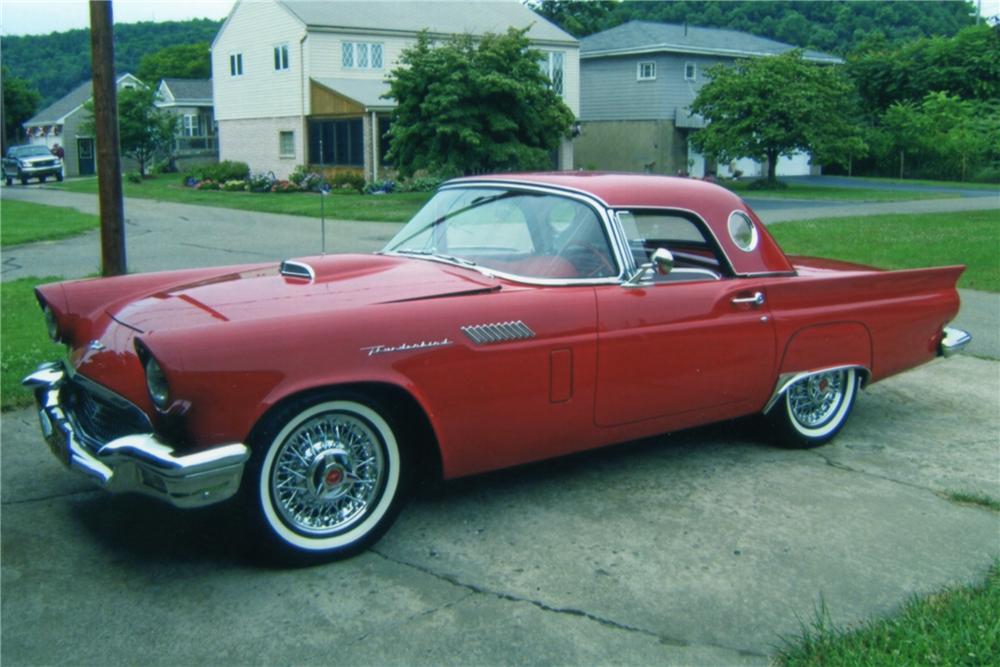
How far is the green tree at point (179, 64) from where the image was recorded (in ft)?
237

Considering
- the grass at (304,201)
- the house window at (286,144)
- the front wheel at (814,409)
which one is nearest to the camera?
the front wheel at (814,409)

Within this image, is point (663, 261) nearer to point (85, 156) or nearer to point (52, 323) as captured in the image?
point (52, 323)

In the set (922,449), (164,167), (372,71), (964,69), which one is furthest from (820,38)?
(922,449)

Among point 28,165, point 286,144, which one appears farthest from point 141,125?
point 286,144

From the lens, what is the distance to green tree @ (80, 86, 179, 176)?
131 ft

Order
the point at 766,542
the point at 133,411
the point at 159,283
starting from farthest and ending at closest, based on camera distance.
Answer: the point at 159,283
the point at 766,542
the point at 133,411

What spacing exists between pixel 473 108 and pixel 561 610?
20.9m

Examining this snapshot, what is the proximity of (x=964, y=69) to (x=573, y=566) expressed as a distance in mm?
A: 42963

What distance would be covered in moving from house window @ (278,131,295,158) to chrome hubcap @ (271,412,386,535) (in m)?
32.8

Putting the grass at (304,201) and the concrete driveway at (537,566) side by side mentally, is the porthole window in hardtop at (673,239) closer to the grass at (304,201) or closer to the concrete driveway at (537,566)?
the concrete driveway at (537,566)

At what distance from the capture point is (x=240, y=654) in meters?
3.17

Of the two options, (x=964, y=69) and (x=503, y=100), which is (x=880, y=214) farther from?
(x=964, y=69)

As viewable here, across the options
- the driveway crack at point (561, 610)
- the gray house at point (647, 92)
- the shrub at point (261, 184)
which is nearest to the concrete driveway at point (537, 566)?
the driveway crack at point (561, 610)

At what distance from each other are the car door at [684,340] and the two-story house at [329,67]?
26718 millimetres
